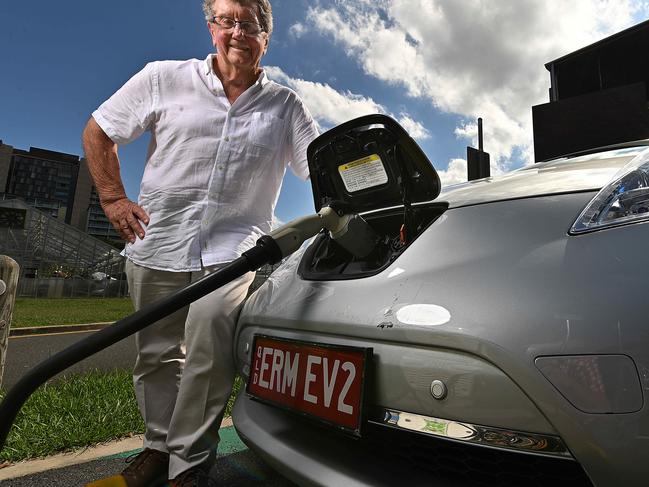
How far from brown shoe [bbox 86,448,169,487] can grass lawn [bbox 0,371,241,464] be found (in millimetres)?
497

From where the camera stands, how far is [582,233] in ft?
2.86

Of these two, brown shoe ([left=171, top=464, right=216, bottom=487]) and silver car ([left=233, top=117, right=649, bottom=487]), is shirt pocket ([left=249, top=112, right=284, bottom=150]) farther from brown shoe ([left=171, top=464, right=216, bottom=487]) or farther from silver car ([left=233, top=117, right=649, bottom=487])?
brown shoe ([left=171, top=464, right=216, bottom=487])

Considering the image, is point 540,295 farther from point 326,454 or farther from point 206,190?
point 206,190

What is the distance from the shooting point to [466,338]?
84cm

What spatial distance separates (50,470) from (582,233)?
1912mm

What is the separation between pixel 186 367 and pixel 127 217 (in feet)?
1.87

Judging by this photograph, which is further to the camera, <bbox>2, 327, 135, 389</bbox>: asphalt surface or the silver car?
<bbox>2, 327, 135, 389</bbox>: asphalt surface

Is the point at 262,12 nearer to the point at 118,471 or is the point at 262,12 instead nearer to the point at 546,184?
the point at 546,184

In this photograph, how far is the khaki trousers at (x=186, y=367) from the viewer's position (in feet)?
4.50


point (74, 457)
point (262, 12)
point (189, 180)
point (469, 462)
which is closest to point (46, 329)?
point (74, 457)

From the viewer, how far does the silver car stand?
75cm

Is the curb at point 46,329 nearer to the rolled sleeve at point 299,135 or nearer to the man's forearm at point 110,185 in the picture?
the man's forearm at point 110,185

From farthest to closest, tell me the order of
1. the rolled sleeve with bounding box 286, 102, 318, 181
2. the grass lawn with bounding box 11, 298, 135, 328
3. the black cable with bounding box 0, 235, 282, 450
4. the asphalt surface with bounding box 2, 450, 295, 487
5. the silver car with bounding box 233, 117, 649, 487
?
the grass lawn with bounding box 11, 298, 135, 328 < the rolled sleeve with bounding box 286, 102, 318, 181 < the asphalt surface with bounding box 2, 450, 295, 487 < the black cable with bounding box 0, 235, 282, 450 < the silver car with bounding box 233, 117, 649, 487

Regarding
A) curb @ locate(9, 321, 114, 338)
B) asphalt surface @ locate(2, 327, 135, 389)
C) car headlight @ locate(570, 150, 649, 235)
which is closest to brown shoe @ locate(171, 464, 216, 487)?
car headlight @ locate(570, 150, 649, 235)
